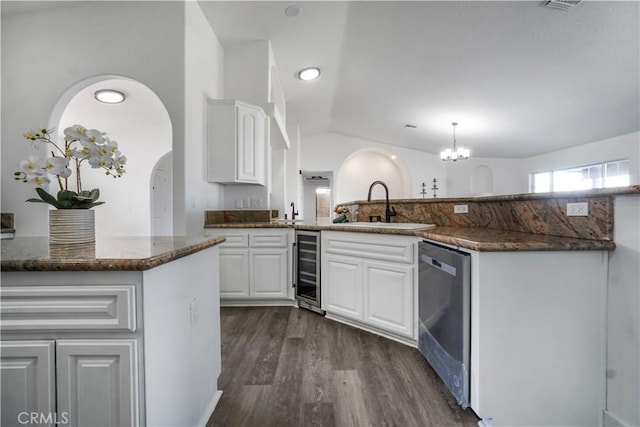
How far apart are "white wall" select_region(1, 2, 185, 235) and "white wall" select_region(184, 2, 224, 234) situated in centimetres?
11

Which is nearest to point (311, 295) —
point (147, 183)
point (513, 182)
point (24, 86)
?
point (24, 86)

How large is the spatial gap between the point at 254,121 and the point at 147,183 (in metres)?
2.87

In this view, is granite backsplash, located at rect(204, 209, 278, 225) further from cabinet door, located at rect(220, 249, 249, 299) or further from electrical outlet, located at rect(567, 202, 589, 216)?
electrical outlet, located at rect(567, 202, 589, 216)

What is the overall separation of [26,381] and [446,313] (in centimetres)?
169

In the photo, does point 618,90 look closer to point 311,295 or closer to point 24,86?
point 311,295

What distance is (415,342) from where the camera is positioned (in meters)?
1.98

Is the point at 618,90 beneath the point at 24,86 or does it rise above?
above

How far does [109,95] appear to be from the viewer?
3279 millimetres

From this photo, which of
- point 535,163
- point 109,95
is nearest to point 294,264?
point 109,95

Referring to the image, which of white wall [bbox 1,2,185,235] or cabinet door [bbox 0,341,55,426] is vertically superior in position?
white wall [bbox 1,2,185,235]

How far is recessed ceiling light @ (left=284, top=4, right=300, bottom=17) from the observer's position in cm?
271

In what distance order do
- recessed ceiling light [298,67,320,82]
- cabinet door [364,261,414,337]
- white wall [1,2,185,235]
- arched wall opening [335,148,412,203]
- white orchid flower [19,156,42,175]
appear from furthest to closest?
1. arched wall opening [335,148,412,203]
2. recessed ceiling light [298,67,320,82]
3. white wall [1,2,185,235]
4. cabinet door [364,261,414,337]
5. white orchid flower [19,156,42,175]

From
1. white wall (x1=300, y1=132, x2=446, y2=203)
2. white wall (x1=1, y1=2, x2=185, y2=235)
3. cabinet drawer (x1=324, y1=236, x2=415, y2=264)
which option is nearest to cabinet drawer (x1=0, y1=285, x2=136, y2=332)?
cabinet drawer (x1=324, y1=236, x2=415, y2=264)

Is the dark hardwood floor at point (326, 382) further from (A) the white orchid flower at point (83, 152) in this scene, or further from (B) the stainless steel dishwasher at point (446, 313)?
(A) the white orchid flower at point (83, 152)
